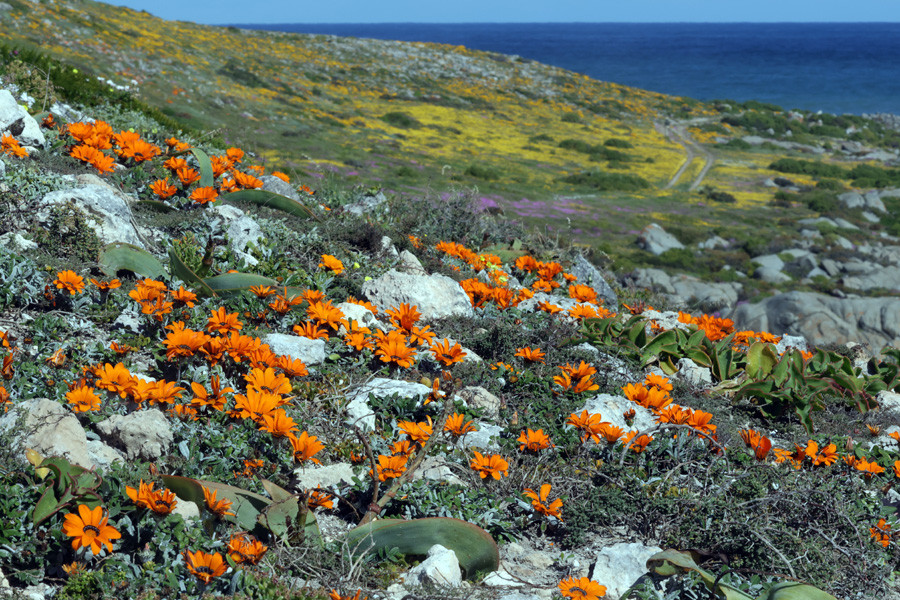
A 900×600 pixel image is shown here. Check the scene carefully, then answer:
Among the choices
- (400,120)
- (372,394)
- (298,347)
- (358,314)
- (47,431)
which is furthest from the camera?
(400,120)

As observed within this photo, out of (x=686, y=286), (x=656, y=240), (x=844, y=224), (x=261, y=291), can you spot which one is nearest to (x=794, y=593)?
(x=261, y=291)

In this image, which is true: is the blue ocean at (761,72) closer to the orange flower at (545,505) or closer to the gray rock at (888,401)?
the gray rock at (888,401)

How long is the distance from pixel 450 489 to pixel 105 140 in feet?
14.6

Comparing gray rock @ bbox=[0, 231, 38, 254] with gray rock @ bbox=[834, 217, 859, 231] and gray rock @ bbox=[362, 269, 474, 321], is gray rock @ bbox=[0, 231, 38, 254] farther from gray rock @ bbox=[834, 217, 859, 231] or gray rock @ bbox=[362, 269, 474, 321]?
gray rock @ bbox=[834, 217, 859, 231]

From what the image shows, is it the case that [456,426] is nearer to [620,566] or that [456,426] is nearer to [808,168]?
[620,566]

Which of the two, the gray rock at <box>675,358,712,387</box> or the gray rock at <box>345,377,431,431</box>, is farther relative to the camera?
the gray rock at <box>675,358,712,387</box>

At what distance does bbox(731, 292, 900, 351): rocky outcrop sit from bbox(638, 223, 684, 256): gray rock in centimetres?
596

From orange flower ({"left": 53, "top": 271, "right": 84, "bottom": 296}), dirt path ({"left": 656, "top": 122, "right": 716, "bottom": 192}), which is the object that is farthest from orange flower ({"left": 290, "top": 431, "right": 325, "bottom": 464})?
dirt path ({"left": 656, "top": 122, "right": 716, "bottom": 192})

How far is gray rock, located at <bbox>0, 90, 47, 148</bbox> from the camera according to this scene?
5777 millimetres

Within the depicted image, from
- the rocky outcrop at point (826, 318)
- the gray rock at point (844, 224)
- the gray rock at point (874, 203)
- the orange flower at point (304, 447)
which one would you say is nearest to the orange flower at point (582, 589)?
the orange flower at point (304, 447)

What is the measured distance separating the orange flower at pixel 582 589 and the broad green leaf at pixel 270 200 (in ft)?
13.4

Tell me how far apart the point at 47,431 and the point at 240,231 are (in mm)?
2693

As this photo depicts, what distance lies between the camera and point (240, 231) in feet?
17.6

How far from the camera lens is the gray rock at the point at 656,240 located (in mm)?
23062
